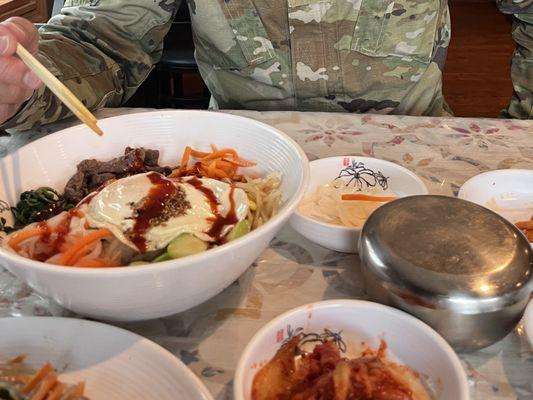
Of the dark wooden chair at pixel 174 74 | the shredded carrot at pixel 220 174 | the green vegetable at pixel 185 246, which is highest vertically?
the green vegetable at pixel 185 246

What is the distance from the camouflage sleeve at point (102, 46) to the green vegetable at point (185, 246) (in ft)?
2.02

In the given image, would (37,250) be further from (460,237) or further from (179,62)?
(179,62)

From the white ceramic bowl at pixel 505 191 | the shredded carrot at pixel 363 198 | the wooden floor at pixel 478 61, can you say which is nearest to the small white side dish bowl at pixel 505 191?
the white ceramic bowl at pixel 505 191

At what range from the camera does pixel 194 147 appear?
3.31 ft

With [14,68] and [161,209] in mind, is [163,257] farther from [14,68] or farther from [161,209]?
[14,68]

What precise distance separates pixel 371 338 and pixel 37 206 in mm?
540

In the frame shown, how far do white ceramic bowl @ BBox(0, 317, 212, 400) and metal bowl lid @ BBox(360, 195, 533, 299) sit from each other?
294 millimetres

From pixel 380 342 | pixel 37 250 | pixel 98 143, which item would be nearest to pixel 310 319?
pixel 380 342

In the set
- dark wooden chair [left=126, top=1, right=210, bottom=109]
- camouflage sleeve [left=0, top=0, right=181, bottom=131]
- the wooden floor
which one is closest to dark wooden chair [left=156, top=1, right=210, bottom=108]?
dark wooden chair [left=126, top=1, right=210, bottom=109]

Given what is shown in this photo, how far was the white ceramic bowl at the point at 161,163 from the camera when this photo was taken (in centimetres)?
62

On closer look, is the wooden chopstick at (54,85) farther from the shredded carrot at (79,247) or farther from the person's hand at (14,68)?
the shredded carrot at (79,247)

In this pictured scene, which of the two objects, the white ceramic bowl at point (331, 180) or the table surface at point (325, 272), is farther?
the white ceramic bowl at point (331, 180)

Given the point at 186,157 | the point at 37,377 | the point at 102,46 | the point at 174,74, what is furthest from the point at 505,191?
the point at 174,74

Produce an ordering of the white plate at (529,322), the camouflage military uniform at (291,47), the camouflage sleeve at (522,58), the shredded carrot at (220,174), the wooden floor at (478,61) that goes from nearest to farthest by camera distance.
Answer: the white plate at (529,322)
the shredded carrot at (220,174)
the camouflage military uniform at (291,47)
the camouflage sleeve at (522,58)
the wooden floor at (478,61)
